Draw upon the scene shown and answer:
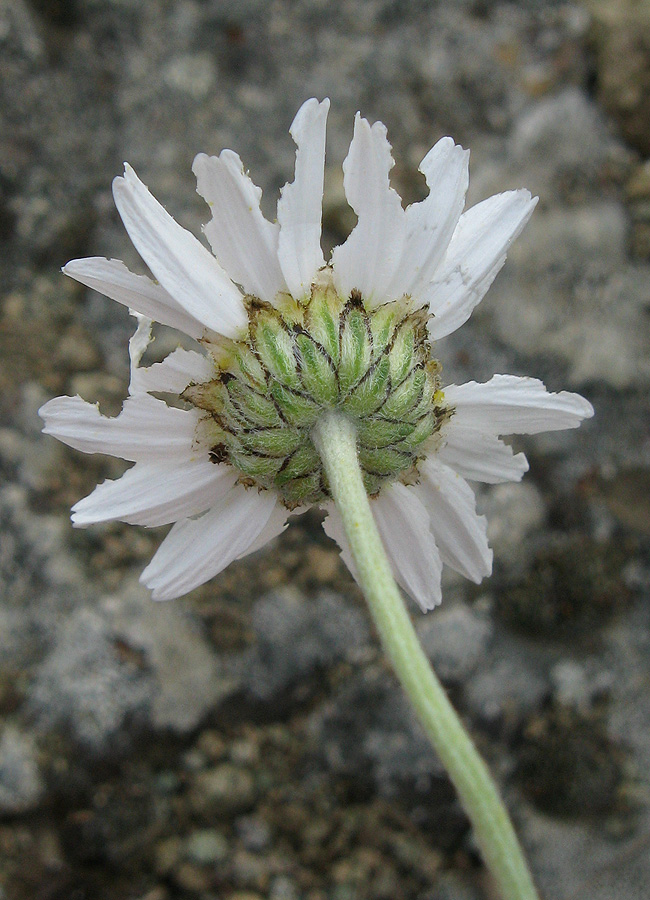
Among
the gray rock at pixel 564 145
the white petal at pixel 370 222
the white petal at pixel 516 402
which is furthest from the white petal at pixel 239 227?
the gray rock at pixel 564 145

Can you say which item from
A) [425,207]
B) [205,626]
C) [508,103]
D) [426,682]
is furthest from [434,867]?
[508,103]

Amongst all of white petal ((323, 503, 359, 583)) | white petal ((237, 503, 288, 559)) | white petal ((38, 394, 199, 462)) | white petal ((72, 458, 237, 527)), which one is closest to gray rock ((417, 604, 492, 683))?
white petal ((323, 503, 359, 583))

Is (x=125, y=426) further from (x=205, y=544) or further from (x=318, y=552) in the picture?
(x=318, y=552)

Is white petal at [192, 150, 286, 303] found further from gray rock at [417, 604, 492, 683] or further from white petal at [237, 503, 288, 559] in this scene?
gray rock at [417, 604, 492, 683]

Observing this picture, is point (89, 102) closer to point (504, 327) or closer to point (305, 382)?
point (504, 327)

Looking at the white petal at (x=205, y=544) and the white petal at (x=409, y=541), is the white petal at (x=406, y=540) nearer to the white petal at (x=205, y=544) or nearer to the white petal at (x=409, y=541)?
the white petal at (x=409, y=541)
